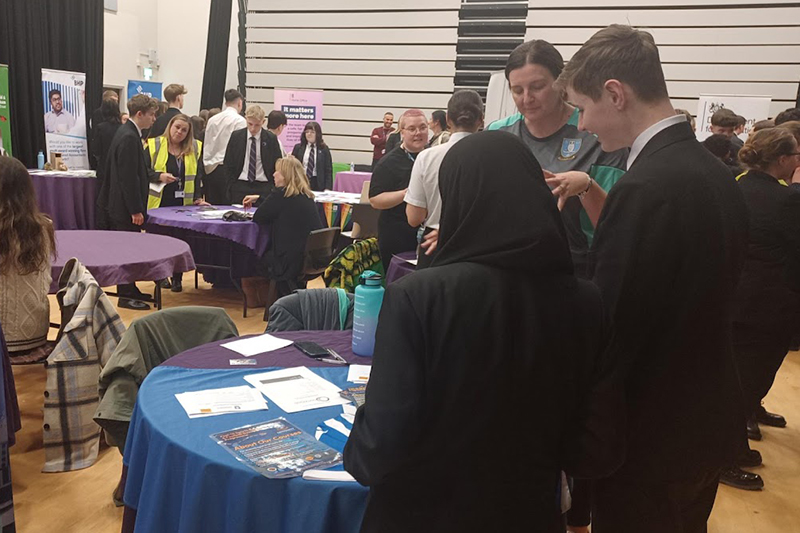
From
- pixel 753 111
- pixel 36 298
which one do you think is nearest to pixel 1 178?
pixel 36 298

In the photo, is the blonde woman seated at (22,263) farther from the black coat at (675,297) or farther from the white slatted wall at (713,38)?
the white slatted wall at (713,38)

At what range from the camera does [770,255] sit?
123 inches

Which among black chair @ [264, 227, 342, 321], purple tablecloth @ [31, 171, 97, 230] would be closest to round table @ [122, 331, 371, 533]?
black chair @ [264, 227, 342, 321]

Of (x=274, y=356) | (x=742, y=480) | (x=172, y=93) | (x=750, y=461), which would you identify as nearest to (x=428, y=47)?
(x=172, y=93)

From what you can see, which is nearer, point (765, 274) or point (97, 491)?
point (97, 491)

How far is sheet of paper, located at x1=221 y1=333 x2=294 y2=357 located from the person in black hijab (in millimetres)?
1017

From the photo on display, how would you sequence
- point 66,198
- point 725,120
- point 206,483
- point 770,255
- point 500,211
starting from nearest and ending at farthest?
point 500,211
point 206,483
point 770,255
point 725,120
point 66,198

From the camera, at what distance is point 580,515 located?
230cm

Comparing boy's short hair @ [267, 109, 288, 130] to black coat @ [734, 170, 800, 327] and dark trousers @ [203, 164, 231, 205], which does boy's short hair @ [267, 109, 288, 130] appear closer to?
dark trousers @ [203, 164, 231, 205]

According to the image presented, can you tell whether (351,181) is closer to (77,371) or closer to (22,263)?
(22,263)

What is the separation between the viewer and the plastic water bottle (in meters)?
2.03

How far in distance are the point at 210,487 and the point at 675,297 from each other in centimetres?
109

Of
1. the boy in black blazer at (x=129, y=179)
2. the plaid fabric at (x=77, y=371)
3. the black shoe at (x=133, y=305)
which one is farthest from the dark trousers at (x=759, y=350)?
the black shoe at (x=133, y=305)

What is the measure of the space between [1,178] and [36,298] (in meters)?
0.59
